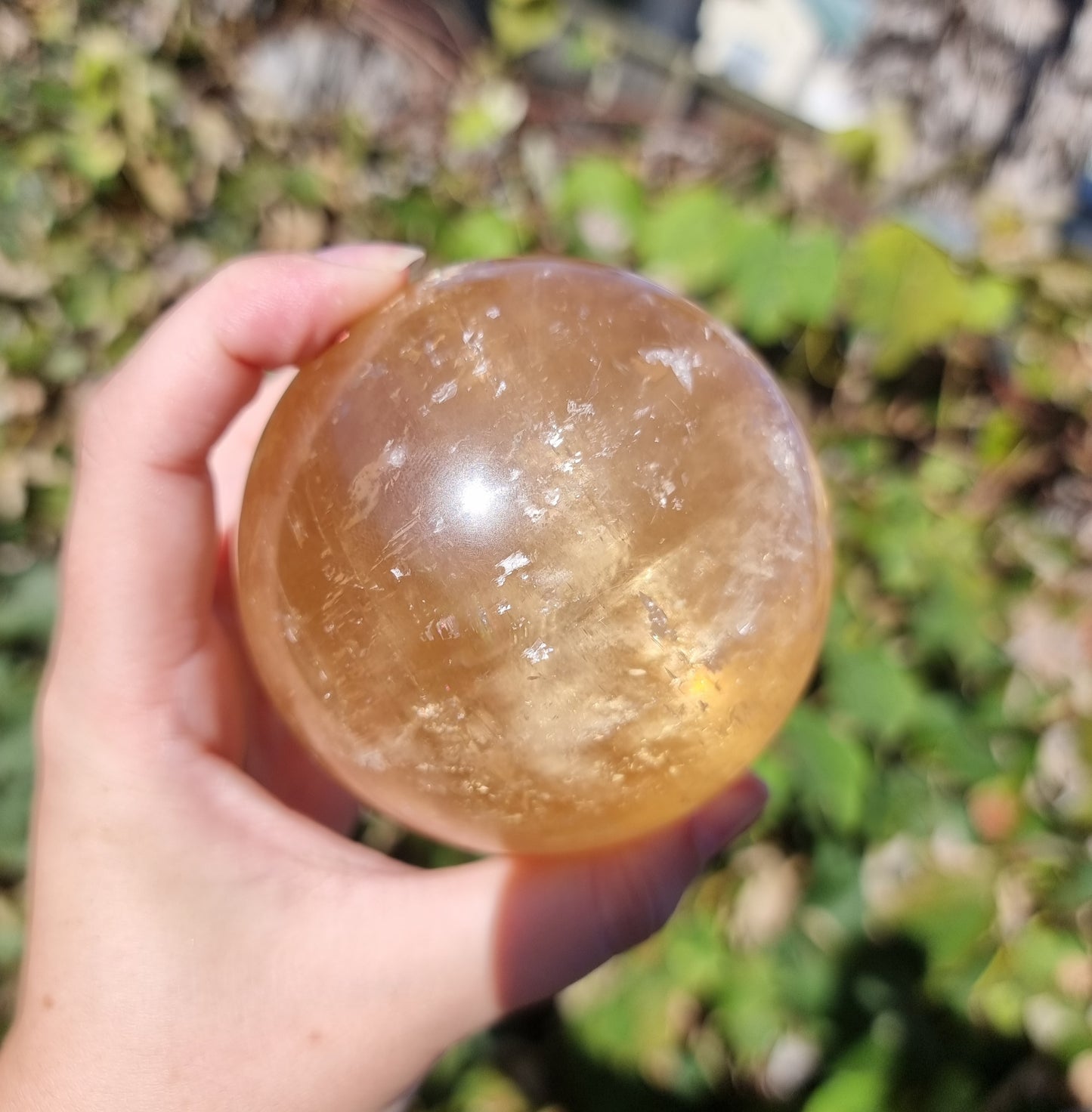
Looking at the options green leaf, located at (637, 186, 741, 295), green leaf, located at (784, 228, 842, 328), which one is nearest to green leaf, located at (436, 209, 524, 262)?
green leaf, located at (637, 186, 741, 295)

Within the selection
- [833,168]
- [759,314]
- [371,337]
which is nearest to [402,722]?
[371,337]

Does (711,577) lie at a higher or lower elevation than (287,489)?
higher

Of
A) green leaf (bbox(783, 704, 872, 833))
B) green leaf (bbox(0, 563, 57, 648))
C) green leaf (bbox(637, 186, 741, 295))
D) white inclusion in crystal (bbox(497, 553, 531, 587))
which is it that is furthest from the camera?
green leaf (bbox(637, 186, 741, 295))

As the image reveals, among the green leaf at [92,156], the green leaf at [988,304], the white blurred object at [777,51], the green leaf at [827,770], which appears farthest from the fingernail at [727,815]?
the white blurred object at [777,51]

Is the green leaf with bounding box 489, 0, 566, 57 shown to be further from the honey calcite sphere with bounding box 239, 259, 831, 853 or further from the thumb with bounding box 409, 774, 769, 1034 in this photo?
the thumb with bounding box 409, 774, 769, 1034

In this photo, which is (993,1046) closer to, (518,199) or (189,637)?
(189,637)

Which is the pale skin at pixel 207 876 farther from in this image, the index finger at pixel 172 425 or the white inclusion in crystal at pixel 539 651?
the white inclusion in crystal at pixel 539 651
